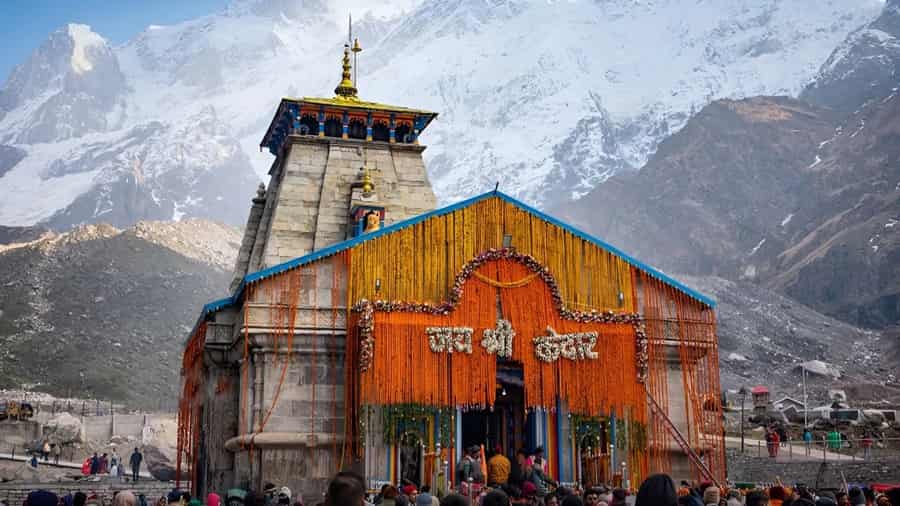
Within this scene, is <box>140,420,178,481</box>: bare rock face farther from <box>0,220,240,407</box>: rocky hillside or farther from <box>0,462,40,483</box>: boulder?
<box>0,220,240,407</box>: rocky hillside

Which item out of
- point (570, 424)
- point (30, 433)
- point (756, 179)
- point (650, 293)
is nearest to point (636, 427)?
point (570, 424)

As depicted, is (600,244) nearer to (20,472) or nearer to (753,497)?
(753,497)

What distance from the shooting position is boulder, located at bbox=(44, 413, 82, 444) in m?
49.9

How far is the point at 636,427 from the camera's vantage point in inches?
891

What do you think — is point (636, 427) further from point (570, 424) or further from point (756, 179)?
point (756, 179)

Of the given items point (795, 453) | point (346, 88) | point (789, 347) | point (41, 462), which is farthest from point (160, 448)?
point (789, 347)

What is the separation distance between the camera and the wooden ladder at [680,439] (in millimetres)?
22453

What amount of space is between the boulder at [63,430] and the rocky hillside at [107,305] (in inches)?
1168

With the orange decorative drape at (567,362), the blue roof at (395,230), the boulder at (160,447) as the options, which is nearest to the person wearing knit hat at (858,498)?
the orange decorative drape at (567,362)

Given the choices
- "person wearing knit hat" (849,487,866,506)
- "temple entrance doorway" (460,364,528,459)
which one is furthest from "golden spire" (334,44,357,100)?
"person wearing knit hat" (849,487,866,506)

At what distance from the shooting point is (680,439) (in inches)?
899

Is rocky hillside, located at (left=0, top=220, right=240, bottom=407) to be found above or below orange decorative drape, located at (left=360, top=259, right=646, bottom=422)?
above

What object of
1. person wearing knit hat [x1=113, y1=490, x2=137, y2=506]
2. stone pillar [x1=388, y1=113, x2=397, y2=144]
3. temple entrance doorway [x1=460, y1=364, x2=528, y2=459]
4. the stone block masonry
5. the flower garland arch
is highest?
stone pillar [x1=388, y1=113, x2=397, y2=144]

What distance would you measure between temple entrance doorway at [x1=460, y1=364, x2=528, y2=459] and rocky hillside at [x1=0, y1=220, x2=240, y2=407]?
62.5m
